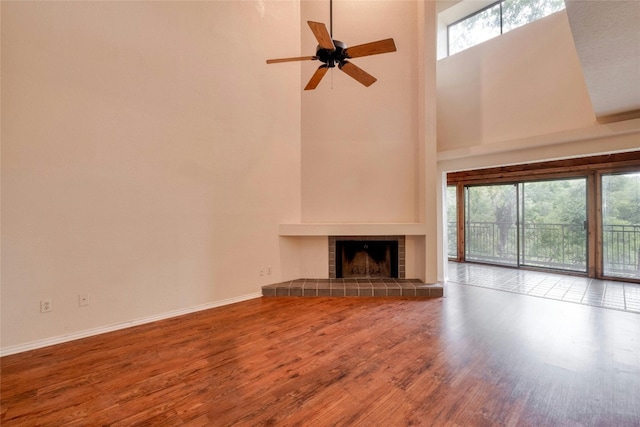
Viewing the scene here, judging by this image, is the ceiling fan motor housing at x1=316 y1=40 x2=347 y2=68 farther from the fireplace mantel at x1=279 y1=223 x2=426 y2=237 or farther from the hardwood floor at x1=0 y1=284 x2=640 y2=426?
the hardwood floor at x1=0 y1=284 x2=640 y2=426

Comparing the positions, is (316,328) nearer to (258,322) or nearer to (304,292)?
(258,322)

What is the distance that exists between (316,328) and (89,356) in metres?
2.00

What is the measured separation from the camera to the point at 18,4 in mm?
2383

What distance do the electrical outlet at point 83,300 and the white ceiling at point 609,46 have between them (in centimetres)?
457

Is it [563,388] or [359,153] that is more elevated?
[359,153]

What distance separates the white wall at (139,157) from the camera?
2.44m

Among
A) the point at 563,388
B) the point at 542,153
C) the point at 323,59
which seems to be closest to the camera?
the point at 563,388

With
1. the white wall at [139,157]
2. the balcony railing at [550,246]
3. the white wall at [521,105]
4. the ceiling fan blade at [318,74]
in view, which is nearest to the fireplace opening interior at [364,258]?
the white wall at [139,157]

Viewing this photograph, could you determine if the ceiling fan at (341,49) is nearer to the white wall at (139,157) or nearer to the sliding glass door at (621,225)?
the white wall at (139,157)

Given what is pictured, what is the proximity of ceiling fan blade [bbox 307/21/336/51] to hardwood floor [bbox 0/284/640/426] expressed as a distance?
8.53 feet

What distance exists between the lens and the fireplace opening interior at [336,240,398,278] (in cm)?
448

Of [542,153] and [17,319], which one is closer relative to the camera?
[17,319]

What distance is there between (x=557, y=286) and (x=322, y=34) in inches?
204

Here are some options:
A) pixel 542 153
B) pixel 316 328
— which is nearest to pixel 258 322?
pixel 316 328
